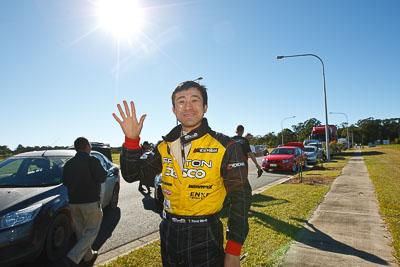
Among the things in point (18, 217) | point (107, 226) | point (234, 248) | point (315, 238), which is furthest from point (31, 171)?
point (315, 238)

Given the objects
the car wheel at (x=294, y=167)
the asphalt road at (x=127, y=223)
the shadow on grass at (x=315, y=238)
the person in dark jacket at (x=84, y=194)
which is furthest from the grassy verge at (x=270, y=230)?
the car wheel at (x=294, y=167)

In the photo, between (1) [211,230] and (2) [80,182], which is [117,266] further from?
(1) [211,230]

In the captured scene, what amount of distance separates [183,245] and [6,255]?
264 centimetres

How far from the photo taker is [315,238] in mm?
3871

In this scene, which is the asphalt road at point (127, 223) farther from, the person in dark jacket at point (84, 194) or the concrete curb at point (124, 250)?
the person in dark jacket at point (84, 194)

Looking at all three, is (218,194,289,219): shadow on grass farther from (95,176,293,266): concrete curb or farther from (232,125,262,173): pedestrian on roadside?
(95,176,293,266): concrete curb

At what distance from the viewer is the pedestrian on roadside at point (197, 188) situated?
5.41 feet

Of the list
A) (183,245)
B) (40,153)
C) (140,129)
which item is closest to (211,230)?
(183,245)

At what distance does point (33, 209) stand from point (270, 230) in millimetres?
3717

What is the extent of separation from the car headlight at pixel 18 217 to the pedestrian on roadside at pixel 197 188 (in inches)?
87.1

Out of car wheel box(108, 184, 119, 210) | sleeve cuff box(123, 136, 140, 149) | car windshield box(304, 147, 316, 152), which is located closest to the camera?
sleeve cuff box(123, 136, 140, 149)

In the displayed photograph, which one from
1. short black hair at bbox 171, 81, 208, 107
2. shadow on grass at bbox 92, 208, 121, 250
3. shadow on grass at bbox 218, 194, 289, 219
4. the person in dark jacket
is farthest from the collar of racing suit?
shadow on grass at bbox 218, 194, 289, 219

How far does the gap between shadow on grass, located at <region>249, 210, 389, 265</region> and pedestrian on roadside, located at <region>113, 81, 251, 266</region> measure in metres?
2.57

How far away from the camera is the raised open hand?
74.3 inches
